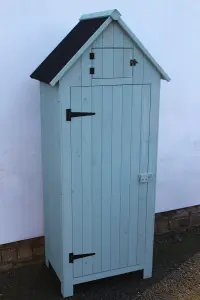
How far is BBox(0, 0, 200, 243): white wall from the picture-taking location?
336 centimetres

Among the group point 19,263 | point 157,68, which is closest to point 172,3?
point 157,68

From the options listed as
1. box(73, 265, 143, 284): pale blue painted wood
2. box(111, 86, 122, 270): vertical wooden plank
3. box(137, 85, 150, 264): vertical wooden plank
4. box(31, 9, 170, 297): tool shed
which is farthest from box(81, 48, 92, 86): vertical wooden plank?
box(73, 265, 143, 284): pale blue painted wood

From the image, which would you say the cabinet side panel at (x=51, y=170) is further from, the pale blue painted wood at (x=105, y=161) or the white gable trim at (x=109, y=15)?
the white gable trim at (x=109, y=15)

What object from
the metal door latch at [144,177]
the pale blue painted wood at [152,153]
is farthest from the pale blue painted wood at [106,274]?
the metal door latch at [144,177]

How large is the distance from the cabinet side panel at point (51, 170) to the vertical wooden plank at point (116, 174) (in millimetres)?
430

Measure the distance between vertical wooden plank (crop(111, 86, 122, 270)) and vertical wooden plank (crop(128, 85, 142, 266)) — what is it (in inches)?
4.4

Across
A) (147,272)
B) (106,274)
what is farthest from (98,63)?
(147,272)

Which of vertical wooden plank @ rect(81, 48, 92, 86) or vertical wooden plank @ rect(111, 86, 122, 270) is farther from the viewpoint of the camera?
vertical wooden plank @ rect(111, 86, 122, 270)

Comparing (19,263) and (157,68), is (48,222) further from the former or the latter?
(157,68)

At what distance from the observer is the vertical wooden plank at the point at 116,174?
313 cm

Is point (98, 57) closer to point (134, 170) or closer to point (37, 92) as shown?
point (37, 92)

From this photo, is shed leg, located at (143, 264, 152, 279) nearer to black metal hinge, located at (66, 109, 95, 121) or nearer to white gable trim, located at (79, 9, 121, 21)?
black metal hinge, located at (66, 109, 95, 121)

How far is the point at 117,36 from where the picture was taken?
2.97 meters

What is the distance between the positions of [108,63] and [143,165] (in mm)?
875
